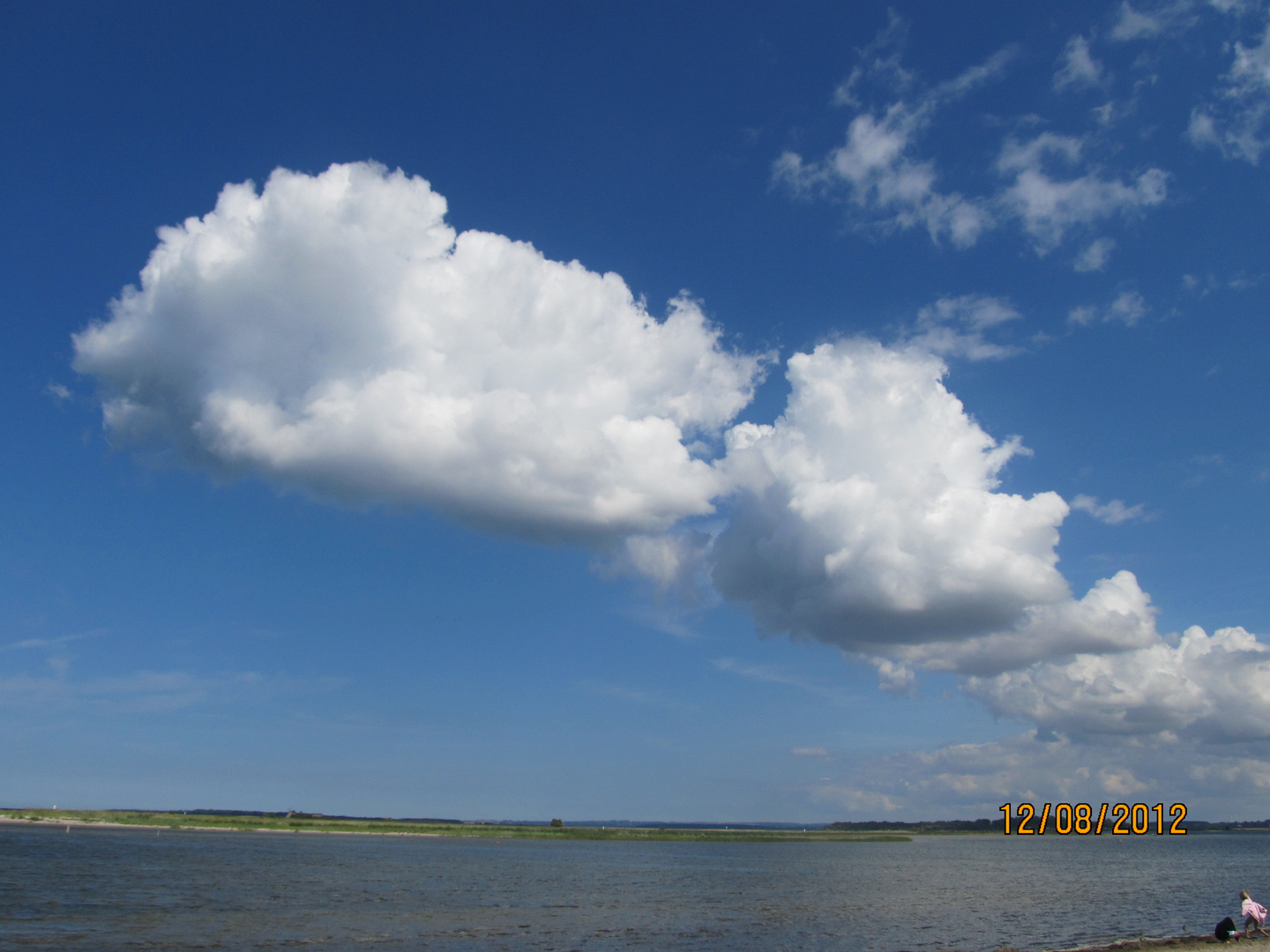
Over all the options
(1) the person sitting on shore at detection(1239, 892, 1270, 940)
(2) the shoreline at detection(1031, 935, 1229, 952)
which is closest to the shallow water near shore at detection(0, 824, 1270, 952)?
(2) the shoreline at detection(1031, 935, 1229, 952)

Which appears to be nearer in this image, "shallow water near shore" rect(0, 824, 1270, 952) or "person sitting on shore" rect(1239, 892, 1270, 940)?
"shallow water near shore" rect(0, 824, 1270, 952)

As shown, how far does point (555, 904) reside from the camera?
2729 inches

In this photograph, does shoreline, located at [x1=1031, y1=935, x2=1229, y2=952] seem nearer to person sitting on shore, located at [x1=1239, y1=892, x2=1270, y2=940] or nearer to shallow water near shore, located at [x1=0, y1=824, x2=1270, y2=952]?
person sitting on shore, located at [x1=1239, y1=892, x2=1270, y2=940]

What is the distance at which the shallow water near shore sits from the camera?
49.5 meters

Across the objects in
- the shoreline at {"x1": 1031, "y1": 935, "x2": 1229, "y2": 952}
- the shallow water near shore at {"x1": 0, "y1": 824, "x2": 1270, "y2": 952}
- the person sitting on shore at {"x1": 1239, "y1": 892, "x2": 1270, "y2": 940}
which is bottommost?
the shallow water near shore at {"x1": 0, "y1": 824, "x2": 1270, "y2": 952}

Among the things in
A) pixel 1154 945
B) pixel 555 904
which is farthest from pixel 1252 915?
pixel 555 904

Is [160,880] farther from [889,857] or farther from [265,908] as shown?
[889,857]

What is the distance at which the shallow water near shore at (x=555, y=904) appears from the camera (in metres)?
49.5

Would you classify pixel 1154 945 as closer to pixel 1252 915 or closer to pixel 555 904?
pixel 1252 915

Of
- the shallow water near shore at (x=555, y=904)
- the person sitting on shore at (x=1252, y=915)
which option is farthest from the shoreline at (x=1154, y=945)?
the shallow water near shore at (x=555, y=904)

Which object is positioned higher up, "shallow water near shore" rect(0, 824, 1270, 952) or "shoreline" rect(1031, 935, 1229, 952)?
"shoreline" rect(1031, 935, 1229, 952)

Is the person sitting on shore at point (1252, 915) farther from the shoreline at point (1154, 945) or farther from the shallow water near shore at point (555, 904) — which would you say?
the shallow water near shore at point (555, 904)

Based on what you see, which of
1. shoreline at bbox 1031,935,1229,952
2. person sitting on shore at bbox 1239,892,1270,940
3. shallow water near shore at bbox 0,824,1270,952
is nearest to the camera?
shoreline at bbox 1031,935,1229,952

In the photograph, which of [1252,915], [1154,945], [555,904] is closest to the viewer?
[1154,945]
